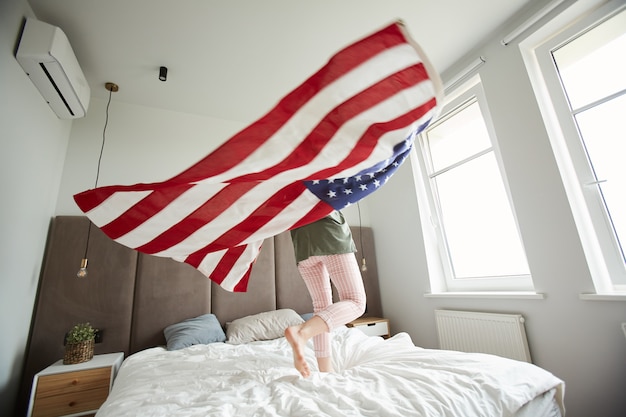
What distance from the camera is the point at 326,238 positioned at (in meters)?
1.37

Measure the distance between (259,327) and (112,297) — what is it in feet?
3.79

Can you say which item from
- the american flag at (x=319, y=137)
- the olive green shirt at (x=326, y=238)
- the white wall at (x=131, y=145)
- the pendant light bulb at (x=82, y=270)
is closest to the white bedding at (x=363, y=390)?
the olive green shirt at (x=326, y=238)

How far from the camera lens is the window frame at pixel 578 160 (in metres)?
1.73

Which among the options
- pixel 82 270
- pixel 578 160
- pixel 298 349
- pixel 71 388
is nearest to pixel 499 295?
pixel 578 160

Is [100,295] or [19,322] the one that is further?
[100,295]

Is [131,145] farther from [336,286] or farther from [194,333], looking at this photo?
[336,286]

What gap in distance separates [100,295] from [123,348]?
437mm

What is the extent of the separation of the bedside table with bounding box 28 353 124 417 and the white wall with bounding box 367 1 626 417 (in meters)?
2.51

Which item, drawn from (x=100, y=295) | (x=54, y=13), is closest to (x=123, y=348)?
(x=100, y=295)

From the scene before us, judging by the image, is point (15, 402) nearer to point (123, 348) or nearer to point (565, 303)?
point (123, 348)

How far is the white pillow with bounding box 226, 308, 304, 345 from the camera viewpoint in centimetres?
223

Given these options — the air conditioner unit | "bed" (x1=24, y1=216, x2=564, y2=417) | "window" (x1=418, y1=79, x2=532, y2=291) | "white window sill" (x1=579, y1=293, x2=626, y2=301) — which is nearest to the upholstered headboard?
"bed" (x1=24, y1=216, x2=564, y2=417)

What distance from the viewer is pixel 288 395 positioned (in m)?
0.97

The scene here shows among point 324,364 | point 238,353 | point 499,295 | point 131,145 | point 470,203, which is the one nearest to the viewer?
point 324,364
